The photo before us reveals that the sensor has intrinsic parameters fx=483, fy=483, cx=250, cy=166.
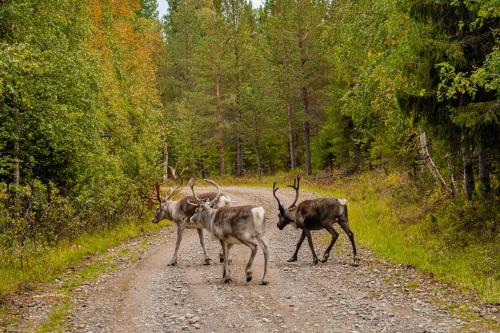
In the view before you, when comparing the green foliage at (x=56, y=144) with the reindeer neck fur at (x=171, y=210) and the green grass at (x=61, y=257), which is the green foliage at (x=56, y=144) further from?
the reindeer neck fur at (x=171, y=210)

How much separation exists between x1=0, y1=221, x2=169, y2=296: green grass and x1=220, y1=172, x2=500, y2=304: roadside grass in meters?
8.09

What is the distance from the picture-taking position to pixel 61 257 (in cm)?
1305

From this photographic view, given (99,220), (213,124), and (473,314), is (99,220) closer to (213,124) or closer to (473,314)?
(473,314)

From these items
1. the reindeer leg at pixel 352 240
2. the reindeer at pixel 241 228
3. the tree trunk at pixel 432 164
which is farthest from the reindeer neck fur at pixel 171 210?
the tree trunk at pixel 432 164

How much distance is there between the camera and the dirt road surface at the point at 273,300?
298 inches

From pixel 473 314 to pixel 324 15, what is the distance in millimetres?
28993

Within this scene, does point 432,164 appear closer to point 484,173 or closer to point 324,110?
point 484,173

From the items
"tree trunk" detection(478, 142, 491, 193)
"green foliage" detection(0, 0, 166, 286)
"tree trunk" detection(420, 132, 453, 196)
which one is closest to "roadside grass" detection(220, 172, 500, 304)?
"tree trunk" detection(420, 132, 453, 196)

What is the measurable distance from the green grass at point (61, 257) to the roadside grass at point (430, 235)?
8.09 m

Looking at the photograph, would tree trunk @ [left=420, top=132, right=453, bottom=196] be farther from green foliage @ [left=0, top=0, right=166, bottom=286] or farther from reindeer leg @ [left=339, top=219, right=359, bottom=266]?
green foliage @ [left=0, top=0, right=166, bottom=286]

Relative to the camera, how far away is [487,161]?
1380 centimetres

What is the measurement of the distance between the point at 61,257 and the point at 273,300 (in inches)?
272

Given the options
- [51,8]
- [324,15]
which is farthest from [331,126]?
[51,8]

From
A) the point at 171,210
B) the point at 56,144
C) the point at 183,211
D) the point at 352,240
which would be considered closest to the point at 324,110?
the point at 171,210
